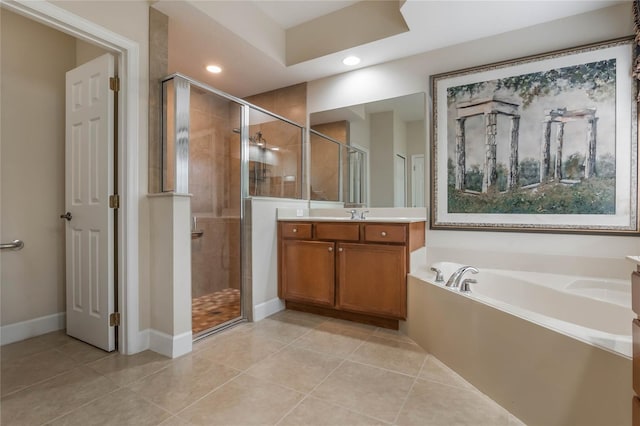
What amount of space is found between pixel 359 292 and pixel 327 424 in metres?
1.20

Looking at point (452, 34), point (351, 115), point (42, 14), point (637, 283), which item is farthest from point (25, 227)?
point (452, 34)

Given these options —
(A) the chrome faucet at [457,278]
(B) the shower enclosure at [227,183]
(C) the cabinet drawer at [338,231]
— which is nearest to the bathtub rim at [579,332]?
(A) the chrome faucet at [457,278]

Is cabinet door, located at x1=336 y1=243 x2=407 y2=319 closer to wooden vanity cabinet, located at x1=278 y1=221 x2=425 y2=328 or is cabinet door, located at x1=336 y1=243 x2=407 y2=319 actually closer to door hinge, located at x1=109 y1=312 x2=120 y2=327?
wooden vanity cabinet, located at x1=278 y1=221 x2=425 y2=328

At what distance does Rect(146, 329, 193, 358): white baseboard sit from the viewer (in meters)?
1.93

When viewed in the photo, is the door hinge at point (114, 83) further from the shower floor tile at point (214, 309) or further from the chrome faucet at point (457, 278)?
the chrome faucet at point (457, 278)

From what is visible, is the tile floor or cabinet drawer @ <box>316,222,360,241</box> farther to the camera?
cabinet drawer @ <box>316,222,360,241</box>

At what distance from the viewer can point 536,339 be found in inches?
51.1

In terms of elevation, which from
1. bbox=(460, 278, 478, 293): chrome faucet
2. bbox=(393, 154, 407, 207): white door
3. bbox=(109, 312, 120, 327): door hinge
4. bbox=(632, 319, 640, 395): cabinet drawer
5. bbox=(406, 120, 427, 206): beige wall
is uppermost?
bbox=(406, 120, 427, 206): beige wall

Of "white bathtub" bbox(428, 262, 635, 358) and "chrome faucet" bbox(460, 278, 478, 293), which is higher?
"chrome faucet" bbox(460, 278, 478, 293)

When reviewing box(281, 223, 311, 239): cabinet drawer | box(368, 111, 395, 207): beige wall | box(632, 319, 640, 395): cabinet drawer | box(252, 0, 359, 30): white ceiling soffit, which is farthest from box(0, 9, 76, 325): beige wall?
box(632, 319, 640, 395): cabinet drawer

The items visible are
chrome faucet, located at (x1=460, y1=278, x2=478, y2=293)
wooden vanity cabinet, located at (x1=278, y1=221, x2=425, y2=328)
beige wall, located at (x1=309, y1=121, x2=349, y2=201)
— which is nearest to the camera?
chrome faucet, located at (x1=460, y1=278, x2=478, y2=293)

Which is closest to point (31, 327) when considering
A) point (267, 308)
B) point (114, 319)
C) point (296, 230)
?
point (114, 319)

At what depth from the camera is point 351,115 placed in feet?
10.2

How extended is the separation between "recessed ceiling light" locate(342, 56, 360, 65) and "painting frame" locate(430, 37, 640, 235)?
0.71 metres
